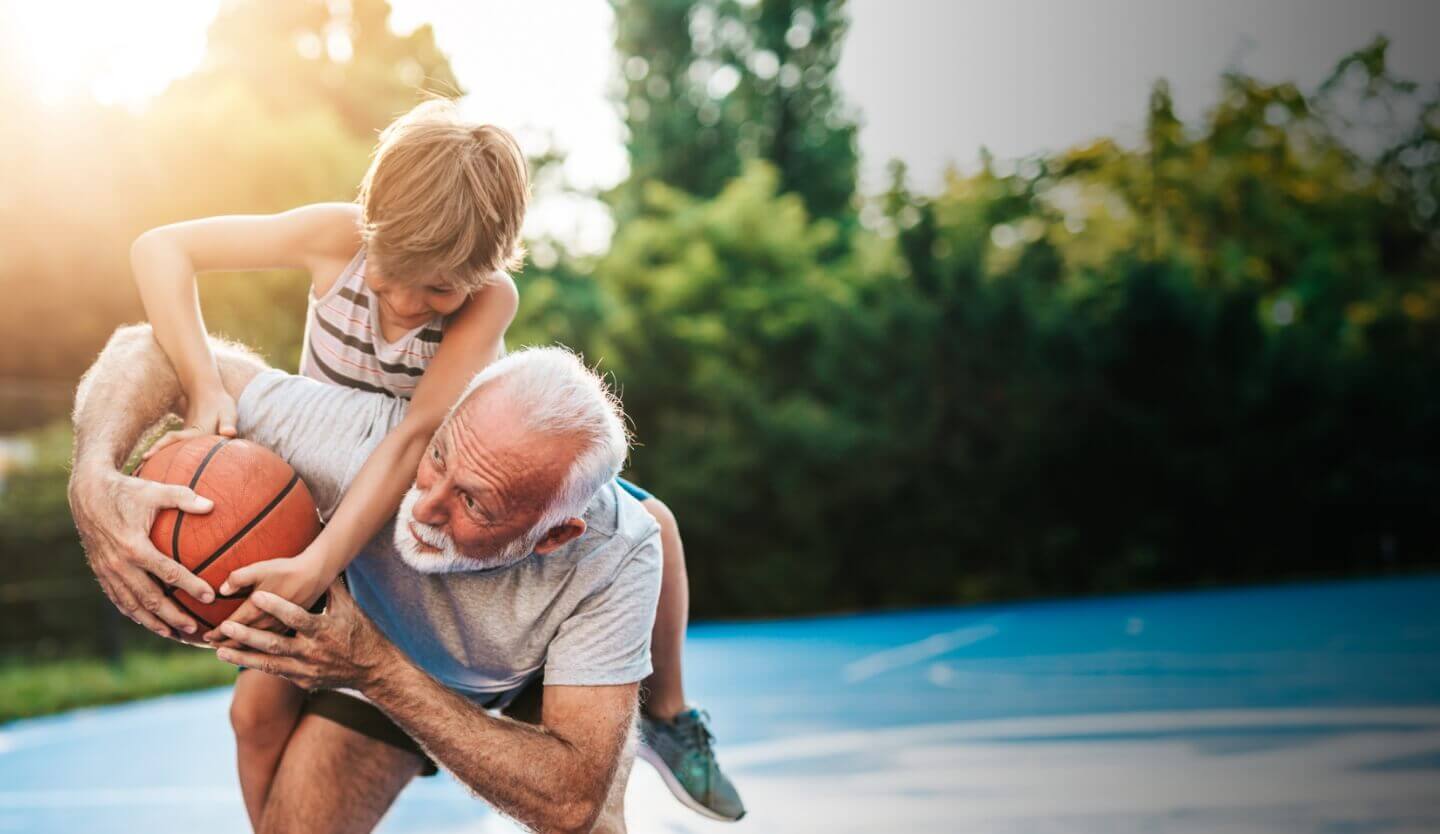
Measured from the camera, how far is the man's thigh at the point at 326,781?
10.7ft

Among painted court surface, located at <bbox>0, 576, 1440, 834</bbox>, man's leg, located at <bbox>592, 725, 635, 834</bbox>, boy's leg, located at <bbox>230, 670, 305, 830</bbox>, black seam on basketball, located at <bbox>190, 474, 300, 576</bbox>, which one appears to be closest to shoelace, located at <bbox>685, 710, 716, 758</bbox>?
man's leg, located at <bbox>592, 725, 635, 834</bbox>

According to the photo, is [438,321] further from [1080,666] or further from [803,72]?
[803,72]

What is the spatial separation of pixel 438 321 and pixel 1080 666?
9.30 metres

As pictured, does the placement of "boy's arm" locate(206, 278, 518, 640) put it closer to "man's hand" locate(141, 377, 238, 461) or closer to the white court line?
"man's hand" locate(141, 377, 238, 461)

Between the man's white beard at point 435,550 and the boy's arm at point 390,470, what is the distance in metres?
0.06

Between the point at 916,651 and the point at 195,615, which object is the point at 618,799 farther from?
the point at 916,651

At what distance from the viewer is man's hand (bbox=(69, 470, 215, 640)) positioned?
2.57m

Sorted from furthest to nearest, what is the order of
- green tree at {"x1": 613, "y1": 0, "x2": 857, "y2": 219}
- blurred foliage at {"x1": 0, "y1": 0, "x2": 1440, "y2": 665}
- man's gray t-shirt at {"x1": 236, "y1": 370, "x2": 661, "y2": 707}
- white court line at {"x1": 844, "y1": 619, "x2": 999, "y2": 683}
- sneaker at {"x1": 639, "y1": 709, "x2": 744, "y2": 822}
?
green tree at {"x1": 613, "y1": 0, "x2": 857, "y2": 219} → blurred foliage at {"x1": 0, "y1": 0, "x2": 1440, "y2": 665} → white court line at {"x1": 844, "y1": 619, "x2": 999, "y2": 683} → sneaker at {"x1": 639, "y1": 709, "x2": 744, "y2": 822} → man's gray t-shirt at {"x1": 236, "y1": 370, "x2": 661, "y2": 707}

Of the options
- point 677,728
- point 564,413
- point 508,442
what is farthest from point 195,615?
point 677,728

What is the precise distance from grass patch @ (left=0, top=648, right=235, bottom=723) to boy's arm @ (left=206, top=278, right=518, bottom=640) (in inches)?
326

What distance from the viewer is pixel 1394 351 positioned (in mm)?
18875

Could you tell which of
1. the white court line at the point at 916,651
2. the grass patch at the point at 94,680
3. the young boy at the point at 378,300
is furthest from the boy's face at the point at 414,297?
the white court line at the point at 916,651

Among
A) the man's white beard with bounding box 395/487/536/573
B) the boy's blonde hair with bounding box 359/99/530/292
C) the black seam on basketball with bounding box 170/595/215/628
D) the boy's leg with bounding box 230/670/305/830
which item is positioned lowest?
the boy's leg with bounding box 230/670/305/830

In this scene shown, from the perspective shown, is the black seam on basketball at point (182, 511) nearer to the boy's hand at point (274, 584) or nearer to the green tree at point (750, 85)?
the boy's hand at point (274, 584)
